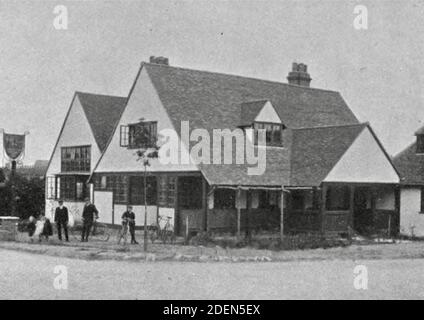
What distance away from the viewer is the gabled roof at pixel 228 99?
3045cm

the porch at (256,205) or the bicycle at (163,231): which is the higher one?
the porch at (256,205)

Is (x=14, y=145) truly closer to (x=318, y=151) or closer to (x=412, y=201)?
(x=318, y=151)

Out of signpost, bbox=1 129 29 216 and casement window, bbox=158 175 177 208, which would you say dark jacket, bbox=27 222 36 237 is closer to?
casement window, bbox=158 175 177 208

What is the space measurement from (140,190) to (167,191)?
9.95 ft

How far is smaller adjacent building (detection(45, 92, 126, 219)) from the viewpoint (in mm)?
37784

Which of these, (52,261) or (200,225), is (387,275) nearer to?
(52,261)

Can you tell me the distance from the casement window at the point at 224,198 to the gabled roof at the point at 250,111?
3480mm

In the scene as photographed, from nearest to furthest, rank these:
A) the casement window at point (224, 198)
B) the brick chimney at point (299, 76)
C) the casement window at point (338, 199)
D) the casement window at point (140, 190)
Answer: the casement window at point (224, 198), the casement window at point (338, 199), the casement window at point (140, 190), the brick chimney at point (299, 76)

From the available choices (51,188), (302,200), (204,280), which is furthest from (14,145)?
(204,280)

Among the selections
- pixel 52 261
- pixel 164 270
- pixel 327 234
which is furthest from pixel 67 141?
pixel 164 270

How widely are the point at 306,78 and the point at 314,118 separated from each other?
6.18 meters

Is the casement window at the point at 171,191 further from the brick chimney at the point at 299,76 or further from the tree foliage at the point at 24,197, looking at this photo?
the brick chimney at the point at 299,76

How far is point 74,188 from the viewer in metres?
39.1

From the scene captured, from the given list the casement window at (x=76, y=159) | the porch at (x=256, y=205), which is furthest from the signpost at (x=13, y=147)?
the porch at (x=256, y=205)
